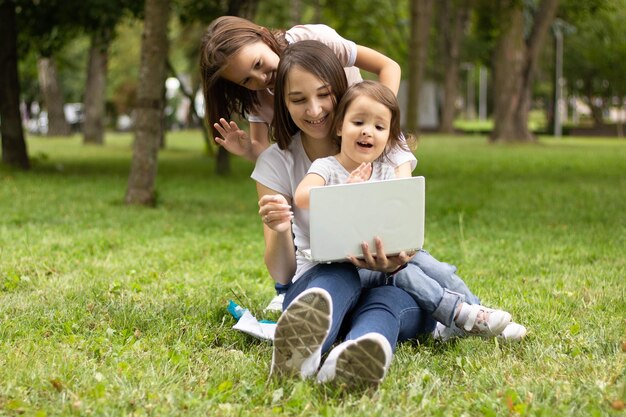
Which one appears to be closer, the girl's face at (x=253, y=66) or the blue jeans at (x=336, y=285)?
the blue jeans at (x=336, y=285)

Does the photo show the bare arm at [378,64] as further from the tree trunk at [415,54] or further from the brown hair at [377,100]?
the tree trunk at [415,54]

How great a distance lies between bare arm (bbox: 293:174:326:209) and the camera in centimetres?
355

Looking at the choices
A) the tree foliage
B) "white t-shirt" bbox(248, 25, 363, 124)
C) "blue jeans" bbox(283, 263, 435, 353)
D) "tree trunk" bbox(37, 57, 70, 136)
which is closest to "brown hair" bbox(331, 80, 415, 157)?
"white t-shirt" bbox(248, 25, 363, 124)

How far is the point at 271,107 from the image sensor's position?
4.09m

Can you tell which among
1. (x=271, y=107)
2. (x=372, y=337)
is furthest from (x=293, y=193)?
(x=372, y=337)

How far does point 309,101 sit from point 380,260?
712mm

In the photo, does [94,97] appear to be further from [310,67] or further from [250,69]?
[310,67]

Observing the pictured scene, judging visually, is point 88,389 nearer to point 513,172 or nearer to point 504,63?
point 513,172

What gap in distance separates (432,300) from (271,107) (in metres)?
1.14

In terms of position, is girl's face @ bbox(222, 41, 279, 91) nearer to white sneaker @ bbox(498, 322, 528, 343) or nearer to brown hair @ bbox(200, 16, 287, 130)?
brown hair @ bbox(200, 16, 287, 130)

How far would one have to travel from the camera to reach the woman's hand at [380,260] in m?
3.47

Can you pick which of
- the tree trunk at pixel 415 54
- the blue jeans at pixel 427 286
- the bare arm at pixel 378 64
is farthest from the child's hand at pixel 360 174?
the tree trunk at pixel 415 54

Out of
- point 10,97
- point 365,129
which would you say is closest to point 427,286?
point 365,129

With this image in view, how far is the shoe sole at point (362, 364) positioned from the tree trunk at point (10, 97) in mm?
12659
